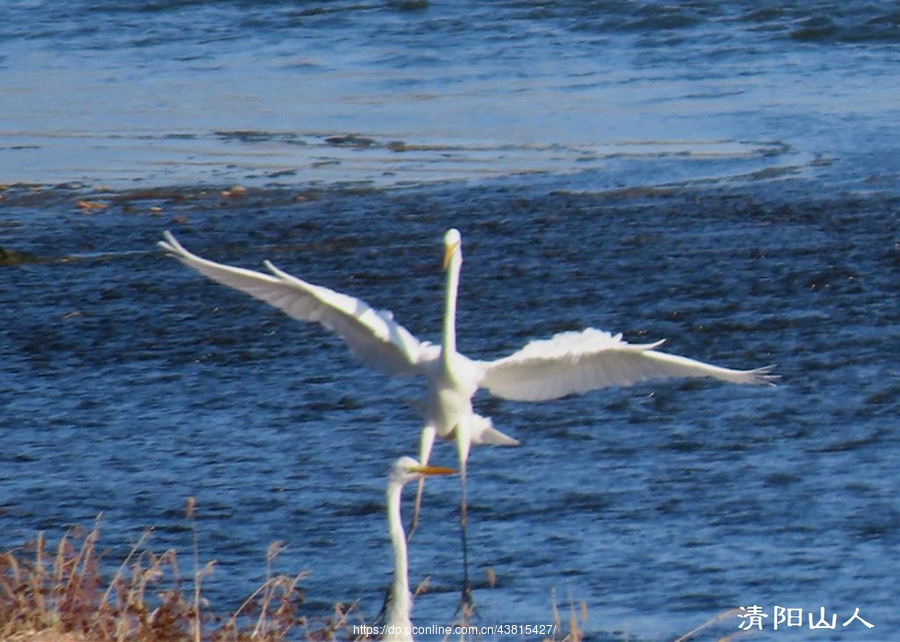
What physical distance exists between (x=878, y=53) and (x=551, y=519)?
8.71 metres

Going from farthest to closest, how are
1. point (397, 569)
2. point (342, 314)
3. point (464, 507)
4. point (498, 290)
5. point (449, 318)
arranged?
point (498, 290), point (342, 314), point (449, 318), point (464, 507), point (397, 569)

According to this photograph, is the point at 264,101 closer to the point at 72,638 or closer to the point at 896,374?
the point at 896,374

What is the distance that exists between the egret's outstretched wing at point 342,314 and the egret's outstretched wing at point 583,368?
0.27 m

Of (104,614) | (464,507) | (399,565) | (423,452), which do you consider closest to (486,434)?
(423,452)

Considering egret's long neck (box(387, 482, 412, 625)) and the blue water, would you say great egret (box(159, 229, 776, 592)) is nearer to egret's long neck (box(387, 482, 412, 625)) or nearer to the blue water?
the blue water

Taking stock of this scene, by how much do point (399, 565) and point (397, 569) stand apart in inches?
0.4

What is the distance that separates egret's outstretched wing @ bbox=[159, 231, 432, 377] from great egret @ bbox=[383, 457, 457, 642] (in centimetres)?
118

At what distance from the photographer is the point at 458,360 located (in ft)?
17.9

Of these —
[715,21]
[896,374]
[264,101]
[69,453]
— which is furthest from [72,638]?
[715,21]

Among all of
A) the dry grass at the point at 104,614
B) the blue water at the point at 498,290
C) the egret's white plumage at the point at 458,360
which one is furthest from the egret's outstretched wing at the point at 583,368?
the dry grass at the point at 104,614

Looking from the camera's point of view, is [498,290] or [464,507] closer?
[464,507]

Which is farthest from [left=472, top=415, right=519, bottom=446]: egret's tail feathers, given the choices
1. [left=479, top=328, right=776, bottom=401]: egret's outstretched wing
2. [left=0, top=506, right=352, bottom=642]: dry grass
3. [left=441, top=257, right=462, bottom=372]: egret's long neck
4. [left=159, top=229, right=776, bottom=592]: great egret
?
[left=0, top=506, right=352, bottom=642]: dry grass

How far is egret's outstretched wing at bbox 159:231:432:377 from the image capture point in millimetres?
5363

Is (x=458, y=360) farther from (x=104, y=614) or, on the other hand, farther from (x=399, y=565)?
(x=104, y=614)
